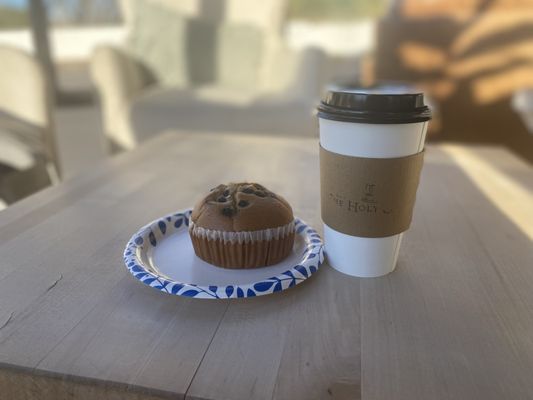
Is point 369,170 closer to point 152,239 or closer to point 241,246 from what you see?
point 241,246

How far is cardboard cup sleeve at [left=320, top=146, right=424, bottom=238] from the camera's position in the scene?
494 millimetres

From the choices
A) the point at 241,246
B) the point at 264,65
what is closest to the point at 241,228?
the point at 241,246

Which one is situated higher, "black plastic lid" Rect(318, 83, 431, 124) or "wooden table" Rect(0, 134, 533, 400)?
"black plastic lid" Rect(318, 83, 431, 124)

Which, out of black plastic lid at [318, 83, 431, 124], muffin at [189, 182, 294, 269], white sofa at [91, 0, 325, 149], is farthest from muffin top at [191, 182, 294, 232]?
white sofa at [91, 0, 325, 149]

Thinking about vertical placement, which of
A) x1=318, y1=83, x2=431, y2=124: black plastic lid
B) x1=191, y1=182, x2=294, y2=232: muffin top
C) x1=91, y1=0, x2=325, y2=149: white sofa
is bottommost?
x1=91, y1=0, x2=325, y2=149: white sofa

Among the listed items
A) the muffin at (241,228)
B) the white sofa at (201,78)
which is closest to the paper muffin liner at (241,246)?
the muffin at (241,228)

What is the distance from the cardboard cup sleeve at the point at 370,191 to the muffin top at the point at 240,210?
65 mm

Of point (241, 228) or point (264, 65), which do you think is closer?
point (241, 228)

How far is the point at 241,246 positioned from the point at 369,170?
0.55 feet

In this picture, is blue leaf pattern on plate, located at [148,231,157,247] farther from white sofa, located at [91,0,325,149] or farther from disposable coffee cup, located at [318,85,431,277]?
white sofa, located at [91,0,325,149]

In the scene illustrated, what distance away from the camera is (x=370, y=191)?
0.50 meters

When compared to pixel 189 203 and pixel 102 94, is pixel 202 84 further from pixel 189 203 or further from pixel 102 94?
pixel 189 203

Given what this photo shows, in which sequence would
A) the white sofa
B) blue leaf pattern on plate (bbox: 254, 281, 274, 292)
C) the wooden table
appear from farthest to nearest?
the white sofa
blue leaf pattern on plate (bbox: 254, 281, 274, 292)
the wooden table

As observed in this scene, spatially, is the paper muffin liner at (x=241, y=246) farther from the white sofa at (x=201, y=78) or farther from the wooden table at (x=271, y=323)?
the white sofa at (x=201, y=78)
